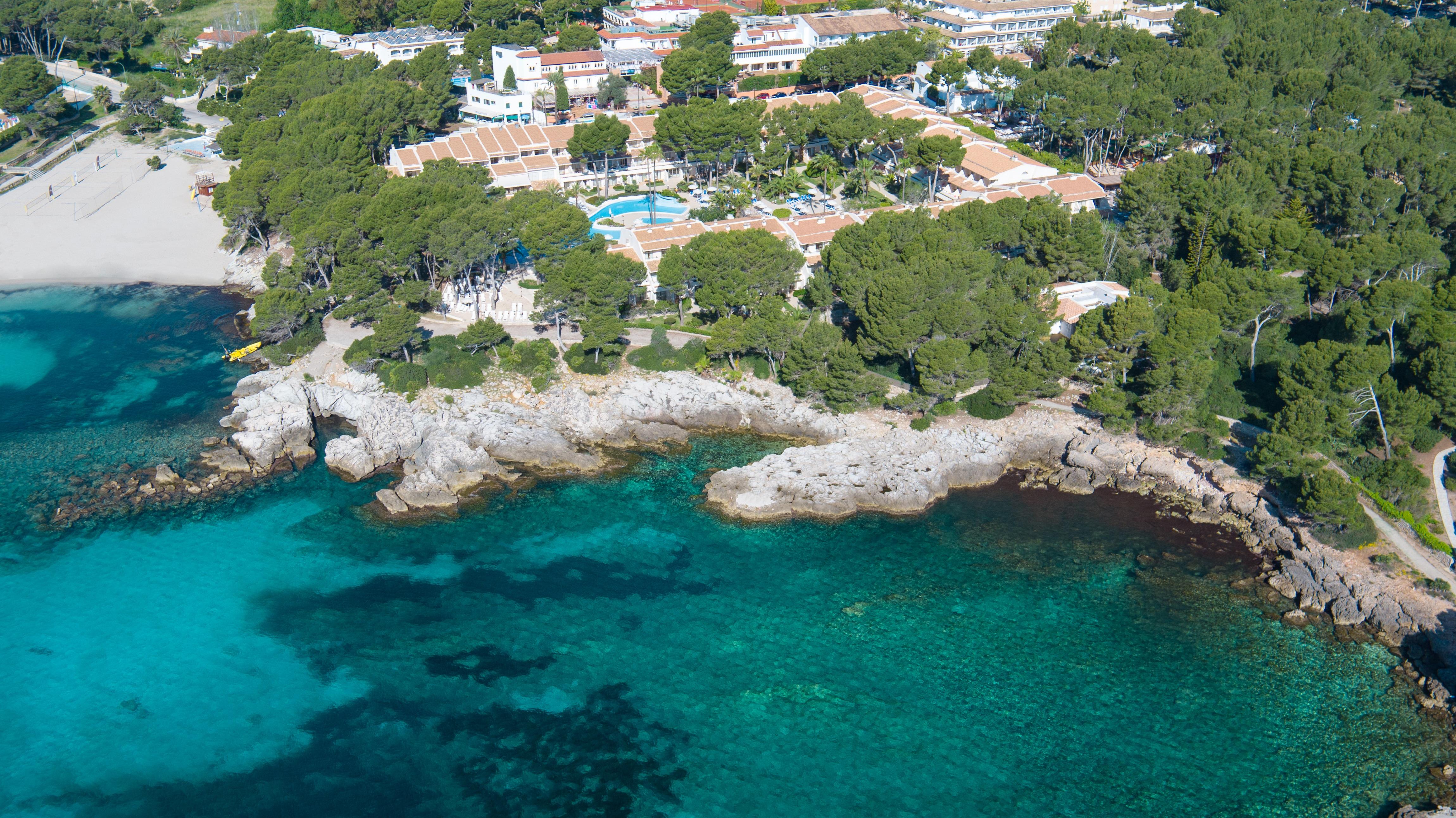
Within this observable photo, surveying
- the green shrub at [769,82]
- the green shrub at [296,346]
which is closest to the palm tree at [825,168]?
the green shrub at [769,82]

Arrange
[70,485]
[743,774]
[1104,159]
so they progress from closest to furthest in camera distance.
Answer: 1. [743,774]
2. [70,485]
3. [1104,159]

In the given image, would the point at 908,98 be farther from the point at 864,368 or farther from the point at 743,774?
the point at 743,774

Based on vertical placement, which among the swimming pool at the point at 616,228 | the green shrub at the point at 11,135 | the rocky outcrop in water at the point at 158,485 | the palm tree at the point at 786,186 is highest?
the green shrub at the point at 11,135

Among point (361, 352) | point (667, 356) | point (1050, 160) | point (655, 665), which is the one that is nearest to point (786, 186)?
point (1050, 160)

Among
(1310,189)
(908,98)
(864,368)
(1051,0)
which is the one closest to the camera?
(864,368)

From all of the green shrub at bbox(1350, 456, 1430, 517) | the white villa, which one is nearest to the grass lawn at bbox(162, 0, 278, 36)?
the white villa

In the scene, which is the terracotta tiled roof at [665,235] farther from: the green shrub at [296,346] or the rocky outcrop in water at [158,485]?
the rocky outcrop in water at [158,485]

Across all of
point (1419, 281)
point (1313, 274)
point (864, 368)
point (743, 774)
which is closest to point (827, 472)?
point (864, 368)
